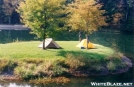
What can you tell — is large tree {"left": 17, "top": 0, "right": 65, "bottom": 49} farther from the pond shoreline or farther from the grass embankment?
the pond shoreline

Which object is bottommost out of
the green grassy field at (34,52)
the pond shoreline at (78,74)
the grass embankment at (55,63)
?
the pond shoreline at (78,74)

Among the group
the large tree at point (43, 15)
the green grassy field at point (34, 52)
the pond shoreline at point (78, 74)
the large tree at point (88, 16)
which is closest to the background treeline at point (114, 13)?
the large tree at point (88, 16)

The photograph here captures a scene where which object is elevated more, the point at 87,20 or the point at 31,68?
the point at 87,20

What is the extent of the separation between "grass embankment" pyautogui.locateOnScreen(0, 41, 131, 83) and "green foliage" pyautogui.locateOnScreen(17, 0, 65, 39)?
6.30 ft

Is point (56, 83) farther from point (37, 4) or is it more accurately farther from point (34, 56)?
point (37, 4)

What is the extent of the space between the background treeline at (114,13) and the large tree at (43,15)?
39.0 m

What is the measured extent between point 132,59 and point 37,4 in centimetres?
1155

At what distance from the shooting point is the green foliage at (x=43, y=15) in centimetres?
2569

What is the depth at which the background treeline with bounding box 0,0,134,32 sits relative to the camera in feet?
211

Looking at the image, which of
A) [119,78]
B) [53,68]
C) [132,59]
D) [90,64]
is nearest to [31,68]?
[53,68]

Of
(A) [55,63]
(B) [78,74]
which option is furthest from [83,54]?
(A) [55,63]

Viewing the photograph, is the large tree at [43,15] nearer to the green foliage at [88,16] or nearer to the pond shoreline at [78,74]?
the green foliage at [88,16]

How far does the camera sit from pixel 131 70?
25.4m

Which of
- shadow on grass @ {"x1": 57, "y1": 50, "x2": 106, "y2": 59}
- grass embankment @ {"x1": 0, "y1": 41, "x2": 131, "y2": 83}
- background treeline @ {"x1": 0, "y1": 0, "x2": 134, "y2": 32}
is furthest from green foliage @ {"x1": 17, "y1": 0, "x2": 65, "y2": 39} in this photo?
background treeline @ {"x1": 0, "y1": 0, "x2": 134, "y2": 32}
